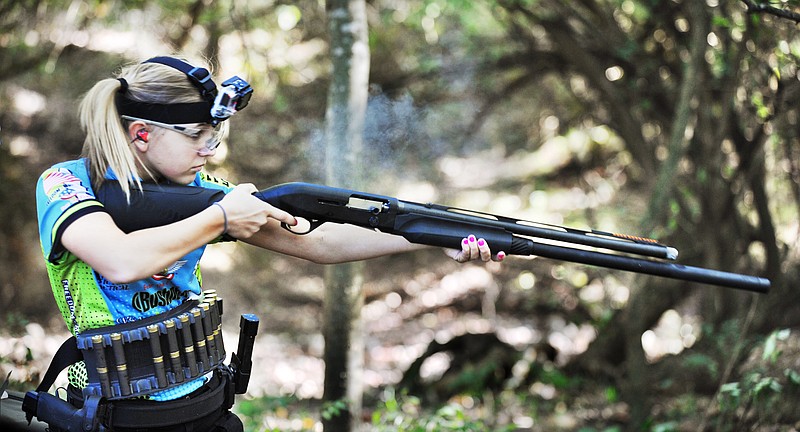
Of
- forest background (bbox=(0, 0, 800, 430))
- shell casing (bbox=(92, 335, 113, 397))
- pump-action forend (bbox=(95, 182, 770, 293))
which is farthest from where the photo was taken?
forest background (bbox=(0, 0, 800, 430))

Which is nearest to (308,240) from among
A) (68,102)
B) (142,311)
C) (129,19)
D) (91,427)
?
(142,311)

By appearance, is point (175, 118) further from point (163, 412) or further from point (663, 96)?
point (663, 96)

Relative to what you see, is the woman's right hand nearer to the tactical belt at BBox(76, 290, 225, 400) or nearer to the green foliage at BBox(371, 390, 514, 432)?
the tactical belt at BBox(76, 290, 225, 400)

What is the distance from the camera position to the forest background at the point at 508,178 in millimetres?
5016

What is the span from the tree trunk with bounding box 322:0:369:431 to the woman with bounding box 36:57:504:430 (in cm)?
165

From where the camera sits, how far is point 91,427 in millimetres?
2445

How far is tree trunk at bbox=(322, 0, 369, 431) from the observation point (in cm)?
440

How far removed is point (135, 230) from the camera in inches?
99.3

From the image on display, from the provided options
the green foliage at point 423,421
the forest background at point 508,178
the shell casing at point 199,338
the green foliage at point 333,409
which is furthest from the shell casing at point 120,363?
the green foliage at point 423,421

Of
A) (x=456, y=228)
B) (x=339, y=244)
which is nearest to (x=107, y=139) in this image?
(x=339, y=244)

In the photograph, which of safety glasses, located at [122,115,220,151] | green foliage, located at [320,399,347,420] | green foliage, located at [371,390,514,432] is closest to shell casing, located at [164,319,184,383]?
safety glasses, located at [122,115,220,151]

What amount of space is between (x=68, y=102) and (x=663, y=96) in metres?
6.60

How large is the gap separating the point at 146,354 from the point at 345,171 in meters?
2.02

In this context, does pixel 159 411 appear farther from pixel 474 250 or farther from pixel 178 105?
pixel 474 250
